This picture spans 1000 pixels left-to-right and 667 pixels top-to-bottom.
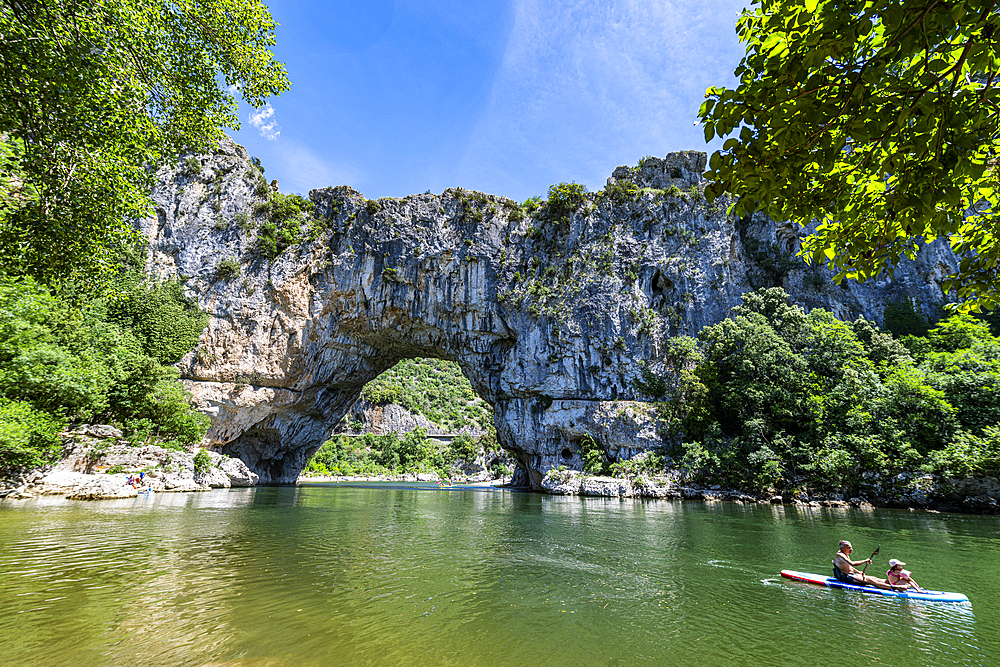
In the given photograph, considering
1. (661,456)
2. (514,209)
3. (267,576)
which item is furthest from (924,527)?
(514,209)

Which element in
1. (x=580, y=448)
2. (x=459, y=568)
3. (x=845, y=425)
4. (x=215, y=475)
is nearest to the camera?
(x=459, y=568)

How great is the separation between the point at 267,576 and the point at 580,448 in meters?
24.3

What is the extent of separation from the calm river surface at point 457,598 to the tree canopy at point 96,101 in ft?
15.6

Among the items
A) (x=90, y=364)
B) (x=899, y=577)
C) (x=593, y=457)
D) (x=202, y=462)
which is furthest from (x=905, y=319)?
(x=90, y=364)

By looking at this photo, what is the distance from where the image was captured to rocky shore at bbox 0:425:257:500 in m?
15.6

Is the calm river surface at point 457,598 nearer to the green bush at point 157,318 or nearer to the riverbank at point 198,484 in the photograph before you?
the riverbank at point 198,484

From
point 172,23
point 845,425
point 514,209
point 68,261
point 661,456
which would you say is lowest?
point 661,456

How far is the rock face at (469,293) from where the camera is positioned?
1122 inches

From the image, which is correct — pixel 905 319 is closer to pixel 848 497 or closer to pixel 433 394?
pixel 848 497

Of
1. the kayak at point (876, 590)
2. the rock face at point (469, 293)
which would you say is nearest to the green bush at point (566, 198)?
the rock face at point (469, 293)

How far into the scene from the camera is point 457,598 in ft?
20.3

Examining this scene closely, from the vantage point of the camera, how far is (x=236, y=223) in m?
29.9

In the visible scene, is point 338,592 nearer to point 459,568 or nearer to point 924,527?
point 459,568

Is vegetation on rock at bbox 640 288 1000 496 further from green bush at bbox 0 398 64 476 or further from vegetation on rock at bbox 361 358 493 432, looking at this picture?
vegetation on rock at bbox 361 358 493 432
